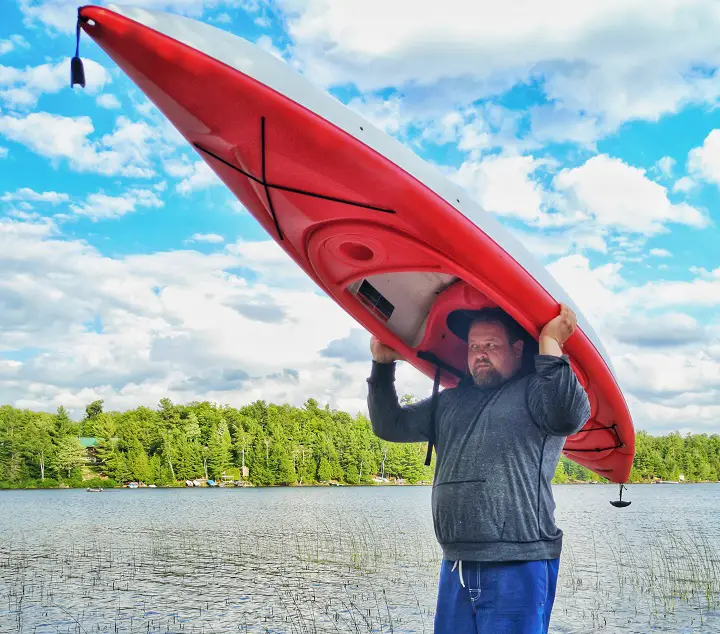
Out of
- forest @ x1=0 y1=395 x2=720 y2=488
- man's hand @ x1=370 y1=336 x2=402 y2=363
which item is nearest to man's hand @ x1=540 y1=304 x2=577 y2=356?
man's hand @ x1=370 y1=336 x2=402 y2=363

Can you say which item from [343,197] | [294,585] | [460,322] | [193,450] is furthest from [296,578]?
[193,450]

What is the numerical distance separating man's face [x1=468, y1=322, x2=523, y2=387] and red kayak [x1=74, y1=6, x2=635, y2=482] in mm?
165

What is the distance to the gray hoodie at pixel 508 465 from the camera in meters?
2.58

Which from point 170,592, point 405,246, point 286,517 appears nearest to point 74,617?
point 170,592

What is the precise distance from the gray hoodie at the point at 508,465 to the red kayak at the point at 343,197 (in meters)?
0.61

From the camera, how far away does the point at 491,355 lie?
3.00m

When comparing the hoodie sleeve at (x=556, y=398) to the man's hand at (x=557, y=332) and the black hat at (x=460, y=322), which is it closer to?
the man's hand at (x=557, y=332)

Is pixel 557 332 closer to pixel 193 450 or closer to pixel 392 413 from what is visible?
pixel 392 413

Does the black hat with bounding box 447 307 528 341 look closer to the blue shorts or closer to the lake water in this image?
the blue shorts

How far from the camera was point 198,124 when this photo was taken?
10.5 feet

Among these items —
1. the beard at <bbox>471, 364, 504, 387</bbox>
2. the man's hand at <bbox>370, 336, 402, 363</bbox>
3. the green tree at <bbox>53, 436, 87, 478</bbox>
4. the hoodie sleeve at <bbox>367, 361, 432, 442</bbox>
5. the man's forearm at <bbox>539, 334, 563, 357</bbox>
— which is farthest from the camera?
the green tree at <bbox>53, 436, 87, 478</bbox>

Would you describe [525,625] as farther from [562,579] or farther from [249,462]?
[249,462]

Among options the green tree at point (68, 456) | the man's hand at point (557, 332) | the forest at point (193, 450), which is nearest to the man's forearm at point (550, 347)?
the man's hand at point (557, 332)

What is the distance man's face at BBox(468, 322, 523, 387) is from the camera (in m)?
2.96
